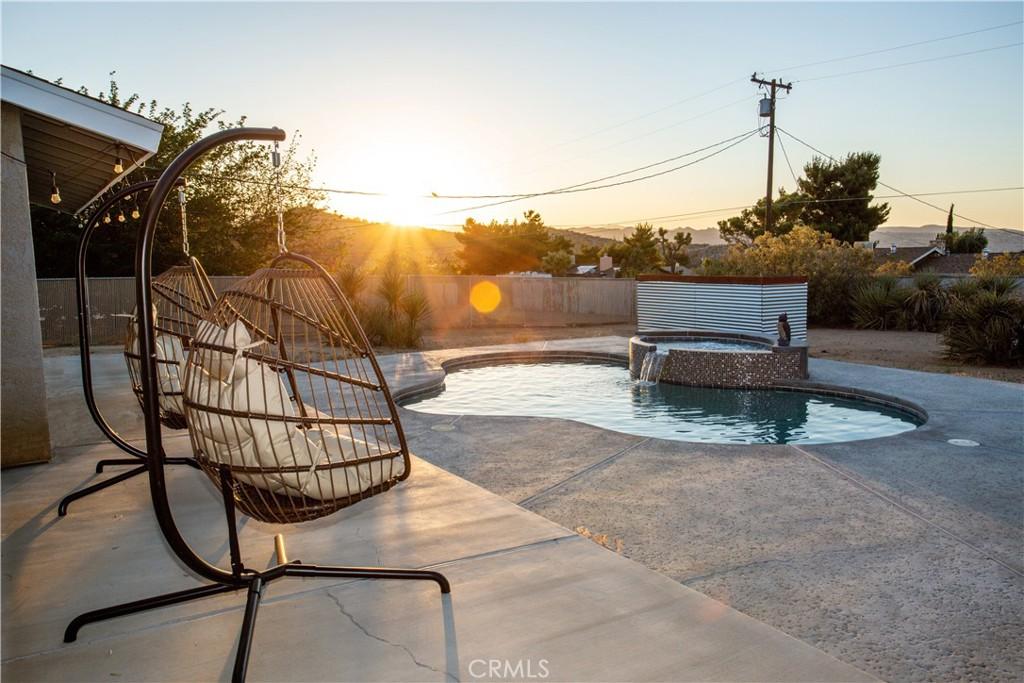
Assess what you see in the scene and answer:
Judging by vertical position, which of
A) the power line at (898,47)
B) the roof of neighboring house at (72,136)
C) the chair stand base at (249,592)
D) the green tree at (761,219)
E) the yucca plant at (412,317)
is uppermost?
the power line at (898,47)

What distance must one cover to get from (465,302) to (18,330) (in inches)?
668

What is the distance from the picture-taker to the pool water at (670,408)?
7078mm

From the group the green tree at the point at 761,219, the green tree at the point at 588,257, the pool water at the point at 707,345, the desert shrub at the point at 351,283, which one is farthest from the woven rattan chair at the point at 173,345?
the green tree at the point at 588,257

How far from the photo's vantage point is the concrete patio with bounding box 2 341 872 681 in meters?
2.01

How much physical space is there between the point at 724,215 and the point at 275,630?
4178cm

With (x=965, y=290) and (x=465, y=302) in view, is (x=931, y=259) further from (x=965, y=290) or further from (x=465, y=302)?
(x=465, y=302)

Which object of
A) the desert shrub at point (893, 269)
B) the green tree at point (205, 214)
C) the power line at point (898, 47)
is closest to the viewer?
the green tree at point (205, 214)

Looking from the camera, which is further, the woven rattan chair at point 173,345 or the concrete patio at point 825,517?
the woven rattan chair at point 173,345

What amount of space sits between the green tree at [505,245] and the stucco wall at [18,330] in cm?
3840

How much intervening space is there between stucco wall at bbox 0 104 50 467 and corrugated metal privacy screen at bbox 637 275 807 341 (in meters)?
10.8

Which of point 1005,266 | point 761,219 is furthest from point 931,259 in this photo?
point 1005,266

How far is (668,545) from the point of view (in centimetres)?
342

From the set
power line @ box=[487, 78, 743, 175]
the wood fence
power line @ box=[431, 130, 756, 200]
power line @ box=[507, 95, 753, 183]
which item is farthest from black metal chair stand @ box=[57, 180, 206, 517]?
power line @ box=[431, 130, 756, 200]

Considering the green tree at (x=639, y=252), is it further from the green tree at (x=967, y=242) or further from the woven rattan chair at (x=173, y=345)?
the woven rattan chair at (x=173, y=345)
